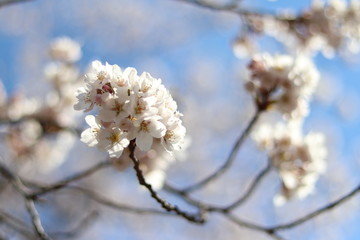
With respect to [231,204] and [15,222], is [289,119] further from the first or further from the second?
[15,222]

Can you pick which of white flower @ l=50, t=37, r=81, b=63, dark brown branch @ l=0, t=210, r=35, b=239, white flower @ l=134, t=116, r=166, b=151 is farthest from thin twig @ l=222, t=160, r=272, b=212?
white flower @ l=50, t=37, r=81, b=63

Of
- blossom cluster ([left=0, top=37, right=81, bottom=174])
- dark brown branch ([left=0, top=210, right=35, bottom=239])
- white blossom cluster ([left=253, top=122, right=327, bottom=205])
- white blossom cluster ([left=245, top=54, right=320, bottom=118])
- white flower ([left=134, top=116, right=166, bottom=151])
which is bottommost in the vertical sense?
blossom cluster ([left=0, top=37, right=81, bottom=174])

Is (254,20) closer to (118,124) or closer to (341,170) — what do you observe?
(118,124)

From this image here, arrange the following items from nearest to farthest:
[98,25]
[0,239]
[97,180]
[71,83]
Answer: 1. [0,239]
2. [71,83]
3. [97,180]
4. [98,25]

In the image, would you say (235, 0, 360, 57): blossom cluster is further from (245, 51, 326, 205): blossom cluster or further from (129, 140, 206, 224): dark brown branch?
(129, 140, 206, 224): dark brown branch

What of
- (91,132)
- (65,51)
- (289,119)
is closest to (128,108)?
(91,132)

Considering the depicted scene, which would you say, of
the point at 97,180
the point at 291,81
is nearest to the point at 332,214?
the point at 97,180

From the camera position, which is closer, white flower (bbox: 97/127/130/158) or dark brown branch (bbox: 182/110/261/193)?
white flower (bbox: 97/127/130/158)
